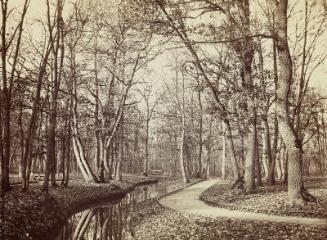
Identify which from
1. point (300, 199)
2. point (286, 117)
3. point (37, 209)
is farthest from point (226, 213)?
point (37, 209)

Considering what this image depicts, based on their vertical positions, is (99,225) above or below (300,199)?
below

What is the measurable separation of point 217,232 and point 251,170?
34.6 feet

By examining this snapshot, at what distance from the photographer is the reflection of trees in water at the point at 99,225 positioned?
15000 millimetres

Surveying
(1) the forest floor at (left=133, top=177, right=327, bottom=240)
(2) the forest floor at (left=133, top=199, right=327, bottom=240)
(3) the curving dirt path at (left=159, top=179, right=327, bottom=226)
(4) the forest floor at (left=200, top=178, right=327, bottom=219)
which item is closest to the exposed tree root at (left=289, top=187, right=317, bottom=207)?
(4) the forest floor at (left=200, top=178, right=327, bottom=219)

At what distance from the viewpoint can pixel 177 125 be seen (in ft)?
177

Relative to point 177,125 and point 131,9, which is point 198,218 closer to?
point 131,9

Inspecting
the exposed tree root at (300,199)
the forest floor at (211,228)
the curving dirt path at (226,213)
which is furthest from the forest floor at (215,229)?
the exposed tree root at (300,199)

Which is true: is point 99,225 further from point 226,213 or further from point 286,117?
point 286,117

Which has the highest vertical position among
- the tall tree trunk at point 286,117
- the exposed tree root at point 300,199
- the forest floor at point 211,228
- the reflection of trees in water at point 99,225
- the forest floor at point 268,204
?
the tall tree trunk at point 286,117

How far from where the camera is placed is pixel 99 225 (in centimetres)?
1772

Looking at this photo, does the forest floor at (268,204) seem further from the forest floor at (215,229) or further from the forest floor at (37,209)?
the forest floor at (37,209)

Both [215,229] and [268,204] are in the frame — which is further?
[268,204]

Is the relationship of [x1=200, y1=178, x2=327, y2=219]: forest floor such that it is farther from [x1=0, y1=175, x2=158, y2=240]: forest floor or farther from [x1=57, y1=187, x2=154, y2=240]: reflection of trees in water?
[x1=0, y1=175, x2=158, y2=240]: forest floor

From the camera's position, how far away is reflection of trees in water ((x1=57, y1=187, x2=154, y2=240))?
1500 centimetres
